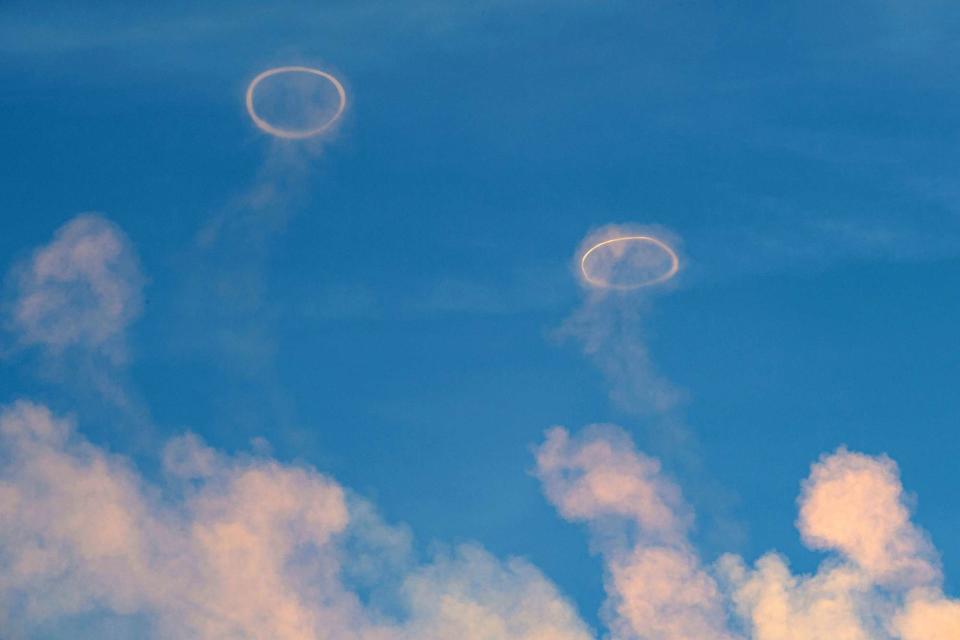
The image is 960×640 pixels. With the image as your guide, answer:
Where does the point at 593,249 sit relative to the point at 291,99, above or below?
below

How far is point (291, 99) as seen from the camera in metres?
53.2

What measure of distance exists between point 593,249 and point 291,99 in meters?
31.3

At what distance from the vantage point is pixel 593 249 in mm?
54719
